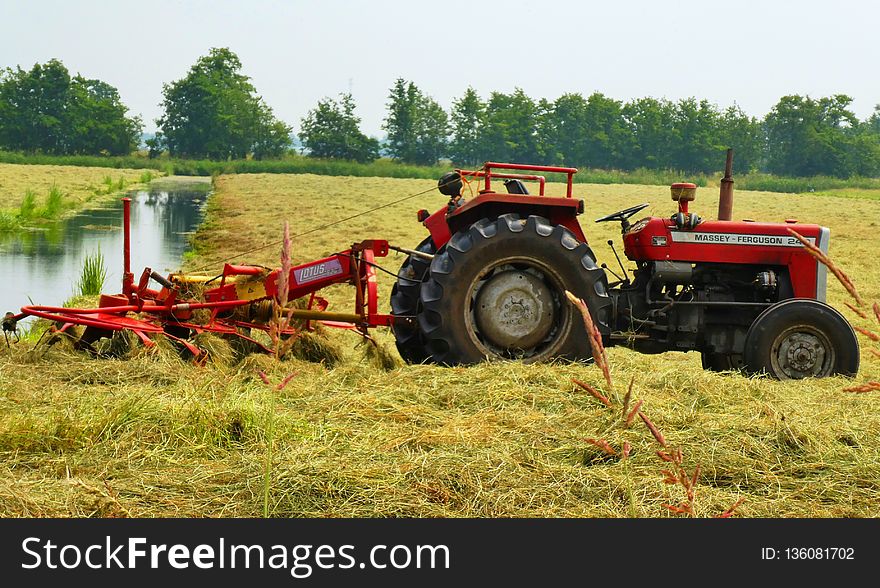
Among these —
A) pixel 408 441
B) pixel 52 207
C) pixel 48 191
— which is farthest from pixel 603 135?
pixel 408 441

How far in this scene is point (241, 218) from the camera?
25.5 meters

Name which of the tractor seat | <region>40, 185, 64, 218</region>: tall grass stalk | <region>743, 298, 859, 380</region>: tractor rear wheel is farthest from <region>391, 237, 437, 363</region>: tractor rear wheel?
<region>40, 185, 64, 218</region>: tall grass stalk

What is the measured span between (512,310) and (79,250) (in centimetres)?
1322

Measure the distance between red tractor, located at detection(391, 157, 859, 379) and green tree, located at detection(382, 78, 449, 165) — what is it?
72.7 m

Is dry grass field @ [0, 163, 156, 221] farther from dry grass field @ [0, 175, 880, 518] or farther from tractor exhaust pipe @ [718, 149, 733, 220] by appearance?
tractor exhaust pipe @ [718, 149, 733, 220]

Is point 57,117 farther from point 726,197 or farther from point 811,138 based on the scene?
point 726,197

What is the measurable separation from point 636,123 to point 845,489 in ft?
243

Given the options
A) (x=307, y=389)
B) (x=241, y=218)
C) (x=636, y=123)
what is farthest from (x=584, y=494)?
(x=636, y=123)

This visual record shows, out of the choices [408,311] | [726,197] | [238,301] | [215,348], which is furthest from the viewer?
[726,197]

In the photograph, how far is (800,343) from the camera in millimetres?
7016

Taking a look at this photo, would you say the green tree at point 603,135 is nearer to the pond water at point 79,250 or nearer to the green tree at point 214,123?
the green tree at point 214,123

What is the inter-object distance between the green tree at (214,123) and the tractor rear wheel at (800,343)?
8477 cm

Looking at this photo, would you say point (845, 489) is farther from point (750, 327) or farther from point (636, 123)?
point (636, 123)

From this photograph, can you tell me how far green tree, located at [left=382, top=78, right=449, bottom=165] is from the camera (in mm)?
80125
